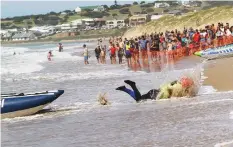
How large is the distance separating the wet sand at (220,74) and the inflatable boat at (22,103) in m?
5.14

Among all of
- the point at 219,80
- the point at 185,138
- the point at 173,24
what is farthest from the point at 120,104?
the point at 173,24

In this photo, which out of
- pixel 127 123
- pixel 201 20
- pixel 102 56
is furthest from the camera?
pixel 201 20

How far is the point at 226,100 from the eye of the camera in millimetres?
13789

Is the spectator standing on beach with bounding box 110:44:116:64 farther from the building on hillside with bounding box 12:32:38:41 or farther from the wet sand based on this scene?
the building on hillside with bounding box 12:32:38:41

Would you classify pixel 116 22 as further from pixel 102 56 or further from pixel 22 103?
pixel 22 103

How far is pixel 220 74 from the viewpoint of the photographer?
63.4 feet

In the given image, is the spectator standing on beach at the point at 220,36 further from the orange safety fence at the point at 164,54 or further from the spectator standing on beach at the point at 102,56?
the spectator standing on beach at the point at 102,56

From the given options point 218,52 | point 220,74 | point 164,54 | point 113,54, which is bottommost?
point 113,54

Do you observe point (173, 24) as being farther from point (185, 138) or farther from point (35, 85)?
point (185, 138)

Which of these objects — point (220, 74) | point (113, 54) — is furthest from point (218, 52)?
point (113, 54)

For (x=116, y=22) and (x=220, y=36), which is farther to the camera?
(x=116, y=22)

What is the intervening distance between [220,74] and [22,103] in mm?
7794

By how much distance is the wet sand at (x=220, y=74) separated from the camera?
16.7m

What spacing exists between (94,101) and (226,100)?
451 cm
